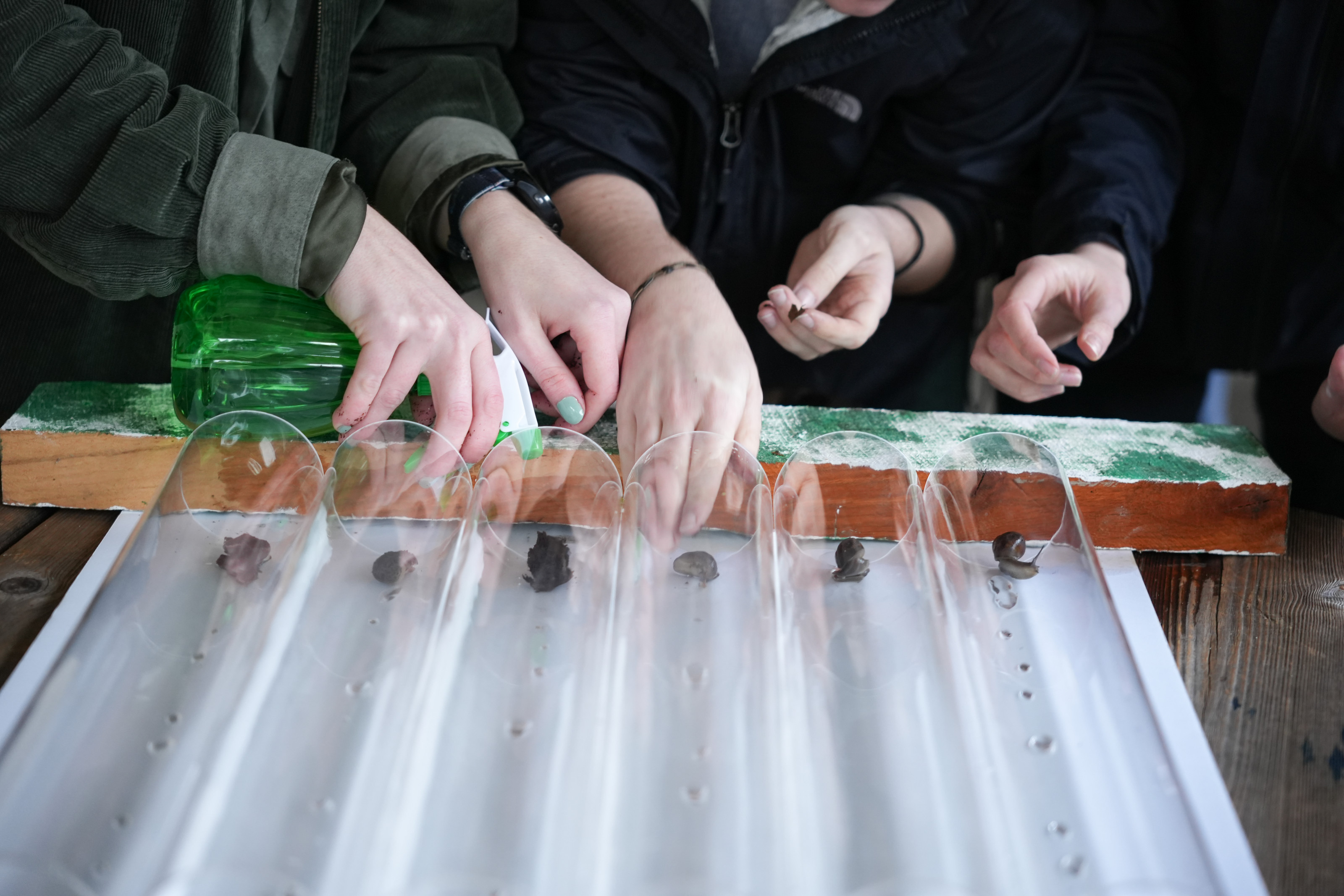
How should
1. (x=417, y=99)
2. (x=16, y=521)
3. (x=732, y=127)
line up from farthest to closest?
1. (x=732, y=127)
2. (x=417, y=99)
3. (x=16, y=521)

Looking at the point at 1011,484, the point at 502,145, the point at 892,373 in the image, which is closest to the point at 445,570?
the point at 1011,484

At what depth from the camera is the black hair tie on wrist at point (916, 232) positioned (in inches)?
49.0

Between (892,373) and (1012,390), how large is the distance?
462 mm

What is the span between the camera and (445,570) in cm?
70

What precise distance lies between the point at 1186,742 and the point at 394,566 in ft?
1.90

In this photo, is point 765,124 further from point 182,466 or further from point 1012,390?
point 182,466

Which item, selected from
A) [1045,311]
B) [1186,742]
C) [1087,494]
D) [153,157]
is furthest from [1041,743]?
→ [153,157]

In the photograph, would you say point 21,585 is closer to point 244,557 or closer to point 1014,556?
point 244,557

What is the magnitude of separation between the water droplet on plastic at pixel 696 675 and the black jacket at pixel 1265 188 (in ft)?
3.23

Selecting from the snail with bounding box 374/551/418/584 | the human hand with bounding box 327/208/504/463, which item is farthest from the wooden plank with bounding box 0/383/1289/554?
the snail with bounding box 374/551/418/584

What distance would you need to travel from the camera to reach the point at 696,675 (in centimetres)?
62

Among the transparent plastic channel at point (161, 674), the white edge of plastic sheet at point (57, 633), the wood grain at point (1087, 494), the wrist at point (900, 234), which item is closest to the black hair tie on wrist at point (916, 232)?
the wrist at point (900, 234)

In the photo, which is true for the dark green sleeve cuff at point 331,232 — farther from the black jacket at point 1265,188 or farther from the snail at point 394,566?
the black jacket at point 1265,188

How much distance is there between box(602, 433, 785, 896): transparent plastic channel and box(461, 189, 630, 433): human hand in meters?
0.15
